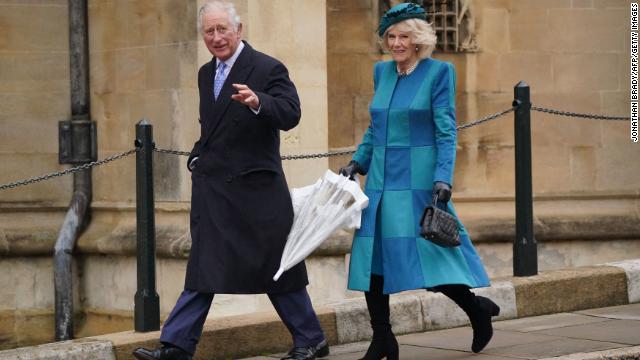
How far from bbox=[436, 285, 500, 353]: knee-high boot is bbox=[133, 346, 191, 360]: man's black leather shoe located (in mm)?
1250

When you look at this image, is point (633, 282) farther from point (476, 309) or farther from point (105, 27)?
point (105, 27)

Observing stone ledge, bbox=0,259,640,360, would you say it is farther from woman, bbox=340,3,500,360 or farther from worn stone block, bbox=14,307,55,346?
worn stone block, bbox=14,307,55,346

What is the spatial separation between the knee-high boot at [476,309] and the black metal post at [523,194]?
5.61 ft

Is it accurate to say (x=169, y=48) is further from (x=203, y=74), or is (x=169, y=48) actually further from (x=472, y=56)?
(x=203, y=74)

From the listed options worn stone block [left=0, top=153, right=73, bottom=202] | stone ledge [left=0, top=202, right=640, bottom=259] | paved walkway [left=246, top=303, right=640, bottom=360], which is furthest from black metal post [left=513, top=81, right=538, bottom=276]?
worn stone block [left=0, top=153, right=73, bottom=202]

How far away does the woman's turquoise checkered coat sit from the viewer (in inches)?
262

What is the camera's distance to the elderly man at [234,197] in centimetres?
648

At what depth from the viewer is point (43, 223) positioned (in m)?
10.9

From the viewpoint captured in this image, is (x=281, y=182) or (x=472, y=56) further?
(x=472, y=56)

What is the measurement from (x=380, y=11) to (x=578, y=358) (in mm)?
4895

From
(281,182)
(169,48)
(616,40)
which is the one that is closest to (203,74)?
(281,182)

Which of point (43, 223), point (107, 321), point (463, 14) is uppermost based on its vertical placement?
point (463, 14)

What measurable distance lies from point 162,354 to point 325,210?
968mm

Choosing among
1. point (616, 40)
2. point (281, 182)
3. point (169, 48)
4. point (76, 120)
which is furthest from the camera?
point (616, 40)
